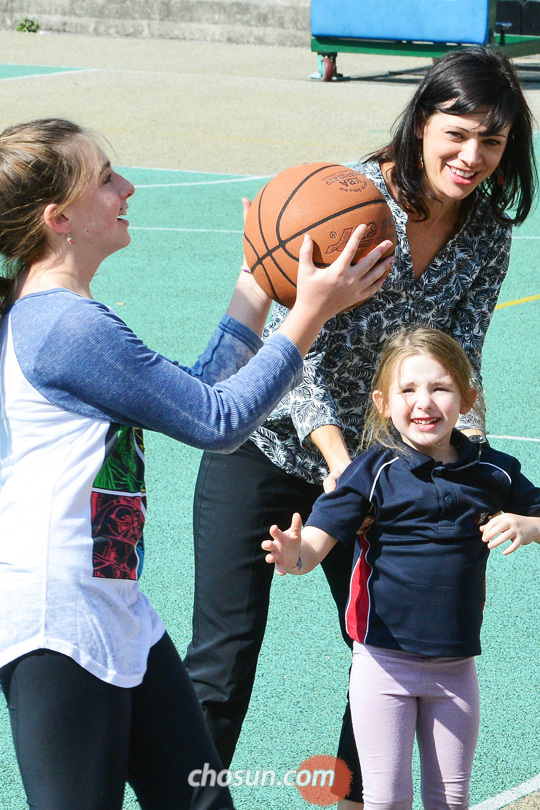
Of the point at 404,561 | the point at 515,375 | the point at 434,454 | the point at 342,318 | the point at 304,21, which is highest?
the point at 304,21

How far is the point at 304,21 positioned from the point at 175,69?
22.2 feet

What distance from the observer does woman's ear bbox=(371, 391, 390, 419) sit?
2.96m

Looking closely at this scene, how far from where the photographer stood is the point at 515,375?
756 cm

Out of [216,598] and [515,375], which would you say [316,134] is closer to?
[515,375]

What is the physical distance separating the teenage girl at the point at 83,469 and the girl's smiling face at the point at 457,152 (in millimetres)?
830

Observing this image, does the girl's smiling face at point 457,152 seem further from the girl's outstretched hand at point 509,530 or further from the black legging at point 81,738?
the black legging at point 81,738

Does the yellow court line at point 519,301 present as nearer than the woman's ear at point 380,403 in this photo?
No

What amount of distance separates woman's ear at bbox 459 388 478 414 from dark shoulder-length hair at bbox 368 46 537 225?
0.55m

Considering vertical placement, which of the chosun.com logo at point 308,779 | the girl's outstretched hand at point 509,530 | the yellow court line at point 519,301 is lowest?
the chosun.com logo at point 308,779

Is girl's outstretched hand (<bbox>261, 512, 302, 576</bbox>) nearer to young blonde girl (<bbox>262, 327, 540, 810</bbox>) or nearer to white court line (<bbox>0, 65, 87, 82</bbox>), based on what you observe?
young blonde girl (<bbox>262, 327, 540, 810</bbox>)

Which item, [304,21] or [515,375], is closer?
[515,375]

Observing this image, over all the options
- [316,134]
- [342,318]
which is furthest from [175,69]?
[342,318]

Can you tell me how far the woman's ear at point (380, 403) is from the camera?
296 centimetres

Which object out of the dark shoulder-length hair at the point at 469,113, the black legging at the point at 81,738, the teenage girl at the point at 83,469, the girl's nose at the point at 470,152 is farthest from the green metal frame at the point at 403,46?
the black legging at the point at 81,738
